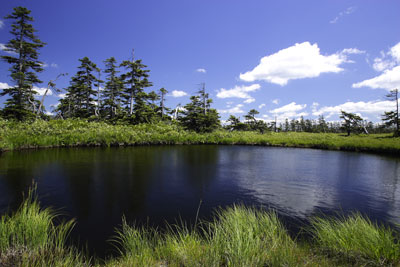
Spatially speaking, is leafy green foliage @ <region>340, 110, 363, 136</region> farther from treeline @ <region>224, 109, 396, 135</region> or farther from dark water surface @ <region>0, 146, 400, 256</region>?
dark water surface @ <region>0, 146, 400, 256</region>

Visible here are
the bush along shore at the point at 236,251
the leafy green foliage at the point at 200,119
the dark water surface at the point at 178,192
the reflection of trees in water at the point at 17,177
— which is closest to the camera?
the bush along shore at the point at 236,251

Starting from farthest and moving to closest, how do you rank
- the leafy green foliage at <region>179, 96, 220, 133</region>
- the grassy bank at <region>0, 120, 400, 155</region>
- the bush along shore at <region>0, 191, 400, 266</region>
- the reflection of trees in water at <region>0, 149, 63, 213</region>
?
the leafy green foliage at <region>179, 96, 220, 133</region>, the grassy bank at <region>0, 120, 400, 155</region>, the reflection of trees in water at <region>0, 149, 63, 213</region>, the bush along shore at <region>0, 191, 400, 266</region>

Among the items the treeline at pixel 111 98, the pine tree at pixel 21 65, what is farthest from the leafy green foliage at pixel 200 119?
the pine tree at pixel 21 65

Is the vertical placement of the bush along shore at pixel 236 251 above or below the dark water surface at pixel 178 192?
above

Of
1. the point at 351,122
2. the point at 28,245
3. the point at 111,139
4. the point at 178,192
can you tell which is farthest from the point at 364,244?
the point at 351,122

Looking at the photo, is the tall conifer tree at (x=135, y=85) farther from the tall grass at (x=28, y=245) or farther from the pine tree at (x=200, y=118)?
the tall grass at (x=28, y=245)

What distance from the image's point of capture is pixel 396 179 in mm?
11477

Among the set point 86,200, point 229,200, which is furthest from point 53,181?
point 229,200

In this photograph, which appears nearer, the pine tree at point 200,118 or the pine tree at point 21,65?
the pine tree at point 21,65

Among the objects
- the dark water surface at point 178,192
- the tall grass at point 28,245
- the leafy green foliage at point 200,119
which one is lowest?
the dark water surface at point 178,192

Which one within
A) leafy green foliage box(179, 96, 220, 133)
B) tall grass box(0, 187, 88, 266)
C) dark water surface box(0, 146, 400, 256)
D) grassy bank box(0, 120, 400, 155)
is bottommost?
dark water surface box(0, 146, 400, 256)

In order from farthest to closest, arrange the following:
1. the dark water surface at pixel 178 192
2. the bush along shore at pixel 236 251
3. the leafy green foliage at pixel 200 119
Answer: the leafy green foliage at pixel 200 119
the dark water surface at pixel 178 192
the bush along shore at pixel 236 251

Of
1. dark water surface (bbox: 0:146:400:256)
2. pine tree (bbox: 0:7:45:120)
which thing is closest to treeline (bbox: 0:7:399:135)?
pine tree (bbox: 0:7:45:120)

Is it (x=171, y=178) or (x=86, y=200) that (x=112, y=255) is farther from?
(x=171, y=178)
